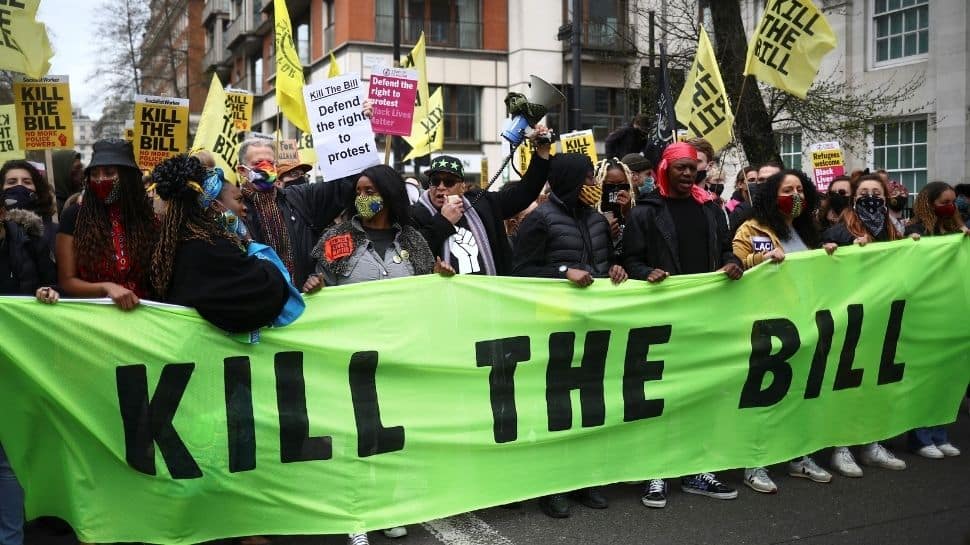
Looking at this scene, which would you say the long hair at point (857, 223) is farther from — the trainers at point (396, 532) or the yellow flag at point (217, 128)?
the yellow flag at point (217, 128)

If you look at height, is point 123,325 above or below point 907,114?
below

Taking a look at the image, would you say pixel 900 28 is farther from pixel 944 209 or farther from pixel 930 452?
pixel 930 452

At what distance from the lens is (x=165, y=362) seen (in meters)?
4.07

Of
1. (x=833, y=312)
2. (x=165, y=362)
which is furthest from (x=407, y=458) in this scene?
(x=833, y=312)

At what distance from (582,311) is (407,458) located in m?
1.27

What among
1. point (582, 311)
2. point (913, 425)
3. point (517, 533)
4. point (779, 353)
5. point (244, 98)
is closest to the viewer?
point (517, 533)

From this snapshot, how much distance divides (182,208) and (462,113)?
2867 centimetres

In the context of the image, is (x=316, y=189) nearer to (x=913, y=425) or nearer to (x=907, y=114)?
(x=913, y=425)

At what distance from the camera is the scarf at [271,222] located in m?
5.24

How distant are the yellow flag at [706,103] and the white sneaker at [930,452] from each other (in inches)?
112

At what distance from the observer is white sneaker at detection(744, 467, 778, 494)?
5.27 metres

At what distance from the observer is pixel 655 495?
→ 16.5 feet

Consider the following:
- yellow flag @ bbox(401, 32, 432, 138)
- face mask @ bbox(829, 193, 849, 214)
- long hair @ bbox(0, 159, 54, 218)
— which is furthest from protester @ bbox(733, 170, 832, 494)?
yellow flag @ bbox(401, 32, 432, 138)

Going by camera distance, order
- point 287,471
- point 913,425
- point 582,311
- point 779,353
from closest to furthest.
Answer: point 287,471 → point 582,311 → point 779,353 → point 913,425
